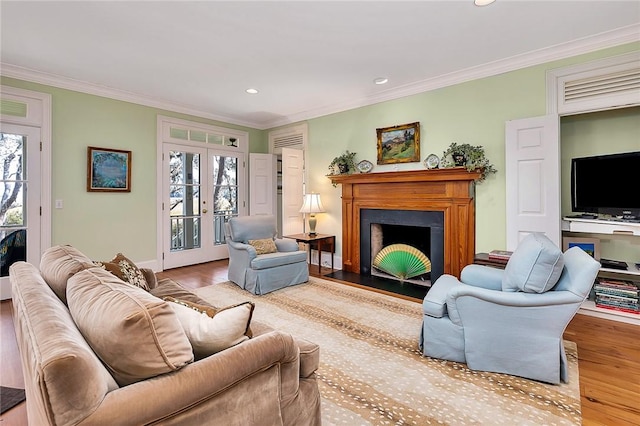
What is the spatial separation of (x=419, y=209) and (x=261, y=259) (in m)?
2.03

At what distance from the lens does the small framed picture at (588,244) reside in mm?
3064

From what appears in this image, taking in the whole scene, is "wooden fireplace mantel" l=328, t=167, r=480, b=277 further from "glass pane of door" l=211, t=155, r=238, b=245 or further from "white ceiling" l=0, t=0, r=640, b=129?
"glass pane of door" l=211, t=155, r=238, b=245

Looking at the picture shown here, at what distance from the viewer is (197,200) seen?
5332mm

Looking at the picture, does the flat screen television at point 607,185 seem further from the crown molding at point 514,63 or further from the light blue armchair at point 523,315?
the light blue armchair at point 523,315

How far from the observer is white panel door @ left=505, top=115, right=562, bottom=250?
310 centimetres

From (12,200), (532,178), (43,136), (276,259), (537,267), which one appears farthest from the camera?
(276,259)

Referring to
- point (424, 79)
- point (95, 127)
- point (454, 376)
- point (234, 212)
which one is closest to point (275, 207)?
point (234, 212)

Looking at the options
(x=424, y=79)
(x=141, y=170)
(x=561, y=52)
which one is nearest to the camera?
(x=561, y=52)

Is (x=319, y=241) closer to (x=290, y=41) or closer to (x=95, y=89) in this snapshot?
(x=290, y=41)

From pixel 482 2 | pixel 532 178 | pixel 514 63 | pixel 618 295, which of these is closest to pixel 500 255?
pixel 532 178

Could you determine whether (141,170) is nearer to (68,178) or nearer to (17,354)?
(68,178)

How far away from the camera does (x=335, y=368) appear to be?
2127mm

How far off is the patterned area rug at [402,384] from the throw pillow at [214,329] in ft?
2.85

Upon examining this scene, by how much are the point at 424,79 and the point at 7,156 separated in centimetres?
485
